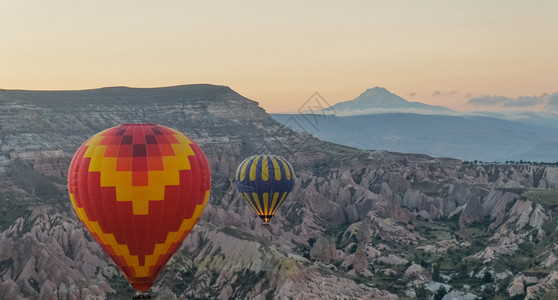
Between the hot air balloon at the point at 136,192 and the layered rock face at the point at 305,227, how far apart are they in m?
28.4

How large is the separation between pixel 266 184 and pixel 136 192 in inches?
1905

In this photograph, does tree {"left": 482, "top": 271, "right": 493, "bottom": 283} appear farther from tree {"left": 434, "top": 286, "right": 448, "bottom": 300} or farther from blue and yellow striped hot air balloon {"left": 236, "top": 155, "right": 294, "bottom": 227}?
blue and yellow striped hot air balloon {"left": 236, "top": 155, "right": 294, "bottom": 227}

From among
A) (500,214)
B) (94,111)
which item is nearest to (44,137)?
(94,111)

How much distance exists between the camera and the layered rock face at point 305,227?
85125 millimetres

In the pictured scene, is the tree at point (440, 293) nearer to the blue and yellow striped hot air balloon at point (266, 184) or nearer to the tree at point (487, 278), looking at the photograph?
the tree at point (487, 278)

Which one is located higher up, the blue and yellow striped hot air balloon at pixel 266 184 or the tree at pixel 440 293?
the blue and yellow striped hot air balloon at pixel 266 184

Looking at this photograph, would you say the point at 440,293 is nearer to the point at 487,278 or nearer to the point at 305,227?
the point at 487,278

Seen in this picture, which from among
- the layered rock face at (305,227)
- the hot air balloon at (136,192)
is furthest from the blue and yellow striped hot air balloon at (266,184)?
the hot air balloon at (136,192)

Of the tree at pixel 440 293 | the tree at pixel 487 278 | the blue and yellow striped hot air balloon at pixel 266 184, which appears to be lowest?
the tree at pixel 440 293

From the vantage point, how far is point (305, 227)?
125 meters

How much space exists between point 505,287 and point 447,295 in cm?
607

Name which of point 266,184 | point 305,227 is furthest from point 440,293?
point 305,227

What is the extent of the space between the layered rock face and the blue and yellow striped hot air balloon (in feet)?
14.0

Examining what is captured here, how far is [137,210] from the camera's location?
156 ft
